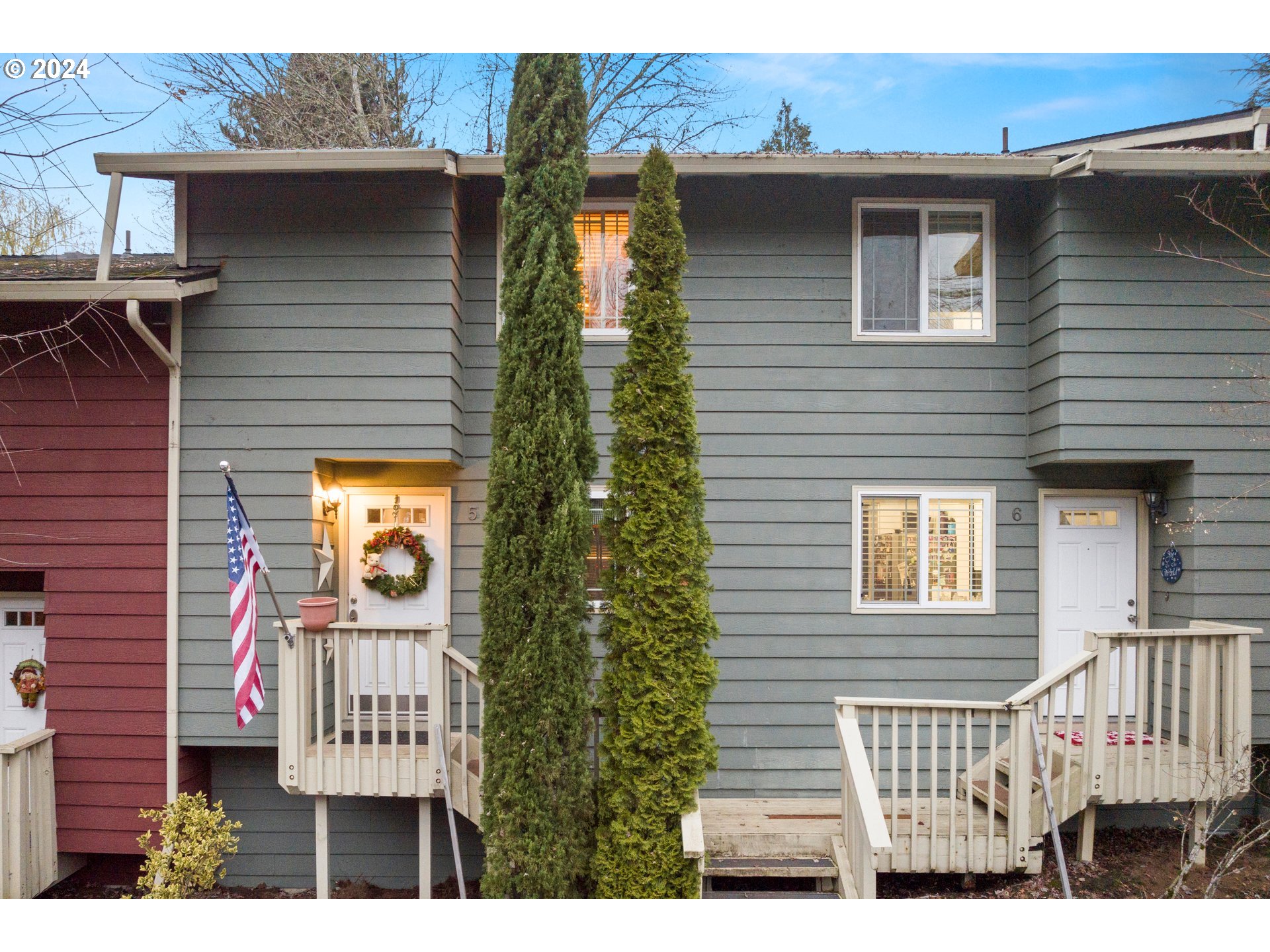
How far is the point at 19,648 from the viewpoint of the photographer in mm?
5043

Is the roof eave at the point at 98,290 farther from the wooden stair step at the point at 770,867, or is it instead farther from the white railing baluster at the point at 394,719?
the wooden stair step at the point at 770,867

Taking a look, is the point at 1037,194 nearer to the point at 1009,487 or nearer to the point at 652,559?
the point at 1009,487

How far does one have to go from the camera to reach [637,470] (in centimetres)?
368

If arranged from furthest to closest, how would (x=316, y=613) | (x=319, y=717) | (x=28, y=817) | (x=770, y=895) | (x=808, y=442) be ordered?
(x=808, y=442)
(x=28, y=817)
(x=316, y=613)
(x=319, y=717)
(x=770, y=895)

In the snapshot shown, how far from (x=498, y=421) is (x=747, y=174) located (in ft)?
8.49

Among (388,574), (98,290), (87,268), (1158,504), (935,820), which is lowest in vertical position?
(935,820)

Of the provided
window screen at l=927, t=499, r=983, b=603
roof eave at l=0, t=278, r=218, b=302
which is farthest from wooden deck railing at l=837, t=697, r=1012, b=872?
roof eave at l=0, t=278, r=218, b=302

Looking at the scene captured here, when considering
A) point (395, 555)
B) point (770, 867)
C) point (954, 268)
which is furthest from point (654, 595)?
point (954, 268)

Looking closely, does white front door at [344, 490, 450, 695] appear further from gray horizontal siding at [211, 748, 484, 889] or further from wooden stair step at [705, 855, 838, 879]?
wooden stair step at [705, 855, 838, 879]

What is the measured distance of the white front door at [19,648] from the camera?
16.5 ft

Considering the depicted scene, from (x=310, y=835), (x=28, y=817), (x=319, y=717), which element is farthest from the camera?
(x=310, y=835)

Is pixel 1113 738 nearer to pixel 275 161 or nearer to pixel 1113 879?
pixel 1113 879

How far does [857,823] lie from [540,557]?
2.16 m

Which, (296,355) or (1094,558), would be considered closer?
(296,355)
